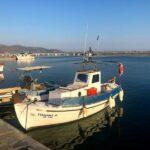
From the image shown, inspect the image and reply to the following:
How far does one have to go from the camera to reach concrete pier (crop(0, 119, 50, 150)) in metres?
15.6

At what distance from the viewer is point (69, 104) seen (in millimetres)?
24000

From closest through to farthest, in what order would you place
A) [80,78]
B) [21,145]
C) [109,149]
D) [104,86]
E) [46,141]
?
[21,145] → [109,149] → [46,141] → [80,78] → [104,86]

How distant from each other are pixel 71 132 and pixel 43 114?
3.08 m

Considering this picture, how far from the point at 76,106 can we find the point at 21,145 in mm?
9352

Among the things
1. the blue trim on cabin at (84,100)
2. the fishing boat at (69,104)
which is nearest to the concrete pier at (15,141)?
the fishing boat at (69,104)

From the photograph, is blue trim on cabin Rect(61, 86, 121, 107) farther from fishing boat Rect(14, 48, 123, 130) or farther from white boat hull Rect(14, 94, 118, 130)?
white boat hull Rect(14, 94, 118, 130)

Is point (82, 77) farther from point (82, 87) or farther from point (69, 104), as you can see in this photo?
point (69, 104)

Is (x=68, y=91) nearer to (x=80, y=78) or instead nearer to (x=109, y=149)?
(x=80, y=78)

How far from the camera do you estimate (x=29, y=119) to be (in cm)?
2262

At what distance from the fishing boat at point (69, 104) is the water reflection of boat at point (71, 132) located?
573 millimetres

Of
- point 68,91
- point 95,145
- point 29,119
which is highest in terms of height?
point 68,91

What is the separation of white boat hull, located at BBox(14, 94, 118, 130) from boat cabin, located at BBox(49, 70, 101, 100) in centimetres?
144

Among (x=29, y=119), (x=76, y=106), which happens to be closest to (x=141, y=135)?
(x=76, y=106)

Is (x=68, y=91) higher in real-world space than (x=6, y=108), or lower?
higher
